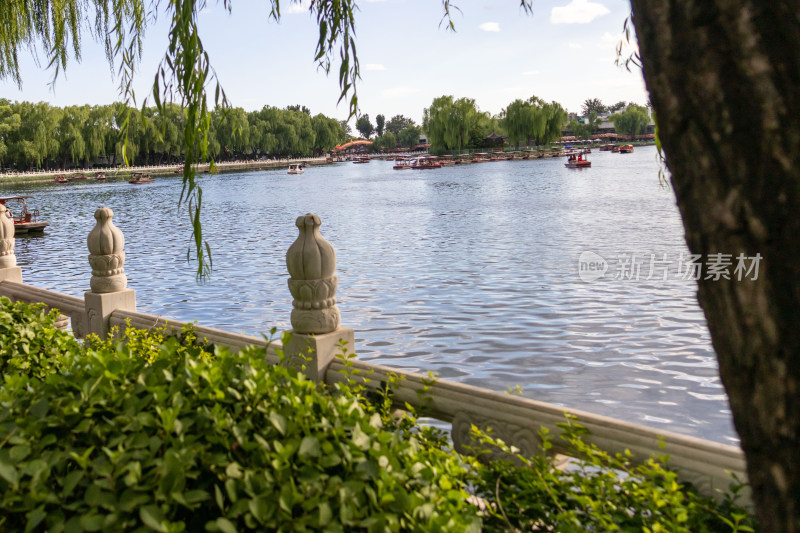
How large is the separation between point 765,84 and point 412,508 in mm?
1405

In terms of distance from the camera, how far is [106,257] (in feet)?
23.3

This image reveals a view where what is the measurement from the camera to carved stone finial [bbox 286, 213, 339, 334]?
188 inches

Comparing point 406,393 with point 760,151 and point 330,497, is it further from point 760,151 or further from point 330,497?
point 760,151

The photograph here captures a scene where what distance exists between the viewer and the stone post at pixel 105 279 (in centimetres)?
700

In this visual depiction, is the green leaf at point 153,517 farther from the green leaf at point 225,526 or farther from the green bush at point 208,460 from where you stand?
the green leaf at point 225,526

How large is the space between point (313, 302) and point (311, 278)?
0.56 feet

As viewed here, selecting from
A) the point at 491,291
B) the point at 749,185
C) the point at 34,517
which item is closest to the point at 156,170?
the point at 491,291

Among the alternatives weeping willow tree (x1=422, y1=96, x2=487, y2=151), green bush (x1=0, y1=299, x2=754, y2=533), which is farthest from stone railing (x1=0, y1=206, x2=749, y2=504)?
weeping willow tree (x1=422, y1=96, x2=487, y2=151)

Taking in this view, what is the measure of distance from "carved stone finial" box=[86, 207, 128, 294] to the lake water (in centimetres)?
493

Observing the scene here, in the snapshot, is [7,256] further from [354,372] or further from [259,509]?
[259,509]

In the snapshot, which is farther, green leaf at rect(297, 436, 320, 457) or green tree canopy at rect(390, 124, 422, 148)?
green tree canopy at rect(390, 124, 422, 148)

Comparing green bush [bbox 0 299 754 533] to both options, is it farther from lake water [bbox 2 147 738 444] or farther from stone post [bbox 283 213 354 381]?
lake water [bbox 2 147 738 444]

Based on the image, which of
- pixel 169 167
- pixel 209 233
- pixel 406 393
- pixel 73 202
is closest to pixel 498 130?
pixel 169 167

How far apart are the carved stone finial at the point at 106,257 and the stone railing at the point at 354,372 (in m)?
0.01
